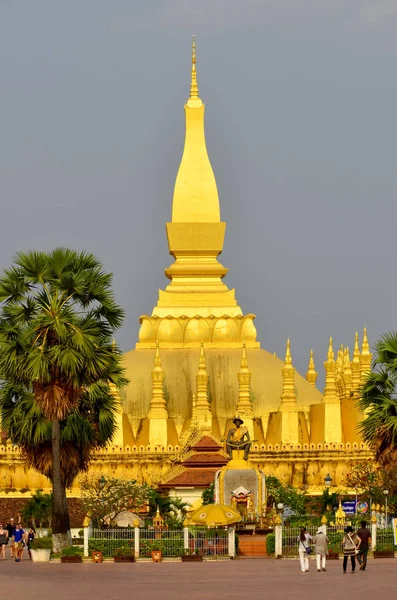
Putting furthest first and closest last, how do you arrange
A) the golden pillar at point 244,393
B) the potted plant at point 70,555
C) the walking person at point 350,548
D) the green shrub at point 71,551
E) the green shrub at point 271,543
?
1. the golden pillar at point 244,393
2. the green shrub at point 271,543
3. the green shrub at point 71,551
4. the potted plant at point 70,555
5. the walking person at point 350,548

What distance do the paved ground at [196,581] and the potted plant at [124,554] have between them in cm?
96

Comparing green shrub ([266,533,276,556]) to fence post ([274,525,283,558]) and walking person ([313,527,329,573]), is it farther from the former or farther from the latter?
walking person ([313,527,329,573])

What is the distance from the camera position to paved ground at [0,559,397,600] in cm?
3253

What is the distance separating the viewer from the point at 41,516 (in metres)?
60.2

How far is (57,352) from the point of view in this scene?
4519 cm

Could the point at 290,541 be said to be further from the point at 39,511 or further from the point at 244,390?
the point at 244,390

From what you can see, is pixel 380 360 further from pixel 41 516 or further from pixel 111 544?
pixel 41 516

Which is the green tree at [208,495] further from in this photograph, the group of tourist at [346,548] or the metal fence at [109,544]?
the group of tourist at [346,548]

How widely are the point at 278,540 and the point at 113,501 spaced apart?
9.68m

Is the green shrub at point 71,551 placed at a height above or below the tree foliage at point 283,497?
below

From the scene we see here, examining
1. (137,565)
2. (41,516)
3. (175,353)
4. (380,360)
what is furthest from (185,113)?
(137,565)

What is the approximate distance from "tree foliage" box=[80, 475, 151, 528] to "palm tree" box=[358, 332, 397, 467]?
728 centimetres

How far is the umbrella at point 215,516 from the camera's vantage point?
152ft

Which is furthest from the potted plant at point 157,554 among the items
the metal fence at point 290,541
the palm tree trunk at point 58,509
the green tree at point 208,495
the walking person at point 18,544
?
the green tree at point 208,495
